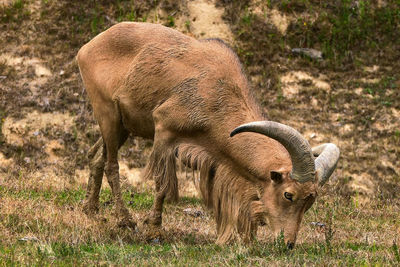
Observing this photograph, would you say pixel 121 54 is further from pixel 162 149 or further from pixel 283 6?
pixel 283 6

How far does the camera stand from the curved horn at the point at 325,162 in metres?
7.30

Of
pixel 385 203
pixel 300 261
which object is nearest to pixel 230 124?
pixel 300 261

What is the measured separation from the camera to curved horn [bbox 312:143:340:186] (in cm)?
730

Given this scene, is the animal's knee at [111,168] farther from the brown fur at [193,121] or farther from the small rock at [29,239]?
the small rock at [29,239]

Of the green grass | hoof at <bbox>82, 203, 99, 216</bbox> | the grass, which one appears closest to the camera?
the green grass

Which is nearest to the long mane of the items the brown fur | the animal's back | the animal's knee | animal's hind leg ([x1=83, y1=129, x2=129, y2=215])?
the brown fur

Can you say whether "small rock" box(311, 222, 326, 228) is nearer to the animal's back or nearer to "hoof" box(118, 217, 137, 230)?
the animal's back

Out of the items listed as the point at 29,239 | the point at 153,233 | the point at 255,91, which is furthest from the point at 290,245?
the point at 255,91

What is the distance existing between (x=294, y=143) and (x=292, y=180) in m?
0.46

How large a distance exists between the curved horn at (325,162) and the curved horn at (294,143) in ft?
0.64

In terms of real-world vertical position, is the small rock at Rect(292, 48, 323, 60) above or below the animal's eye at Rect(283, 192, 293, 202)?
below

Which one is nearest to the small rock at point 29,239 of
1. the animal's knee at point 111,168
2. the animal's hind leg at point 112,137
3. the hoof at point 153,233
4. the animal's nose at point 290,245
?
the hoof at point 153,233

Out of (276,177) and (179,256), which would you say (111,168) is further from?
(179,256)

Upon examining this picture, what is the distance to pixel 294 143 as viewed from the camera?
7.07m
